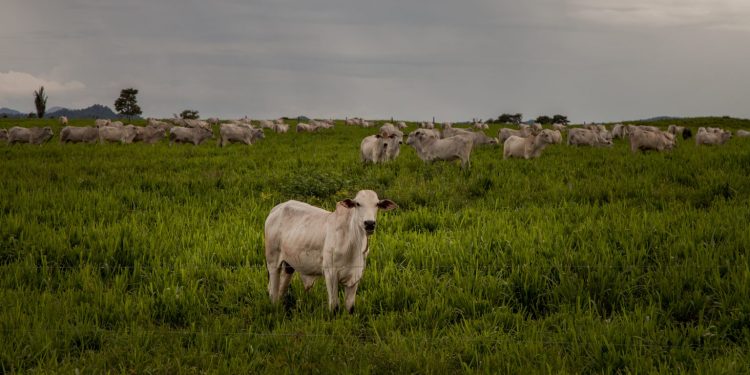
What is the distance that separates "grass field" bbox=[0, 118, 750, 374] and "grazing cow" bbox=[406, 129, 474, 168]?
18.1 ft

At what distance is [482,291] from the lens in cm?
601

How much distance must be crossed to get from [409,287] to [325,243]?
1.57 metres

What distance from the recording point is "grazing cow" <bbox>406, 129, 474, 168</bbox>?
56.5 ft

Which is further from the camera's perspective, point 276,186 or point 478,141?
point 478,141

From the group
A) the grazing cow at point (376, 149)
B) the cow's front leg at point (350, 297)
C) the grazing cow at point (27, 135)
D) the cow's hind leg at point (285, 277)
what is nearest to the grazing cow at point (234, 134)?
the grazing cow at point (27, 135)

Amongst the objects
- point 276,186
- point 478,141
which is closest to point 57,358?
point 276,186

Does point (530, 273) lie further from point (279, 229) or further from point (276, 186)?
point (276, 186)

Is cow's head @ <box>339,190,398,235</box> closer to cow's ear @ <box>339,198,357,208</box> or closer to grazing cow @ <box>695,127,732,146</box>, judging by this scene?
cow's ear @ <box>339,198,357,208</box>

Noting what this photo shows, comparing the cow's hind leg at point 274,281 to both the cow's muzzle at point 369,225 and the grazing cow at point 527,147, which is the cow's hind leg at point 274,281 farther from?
the grazing cow at point 527,147

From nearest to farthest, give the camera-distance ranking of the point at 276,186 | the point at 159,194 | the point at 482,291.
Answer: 1. the point at 482,291
2. the point at 159,194
3. the point at 276,186

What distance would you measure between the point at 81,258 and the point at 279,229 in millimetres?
3230

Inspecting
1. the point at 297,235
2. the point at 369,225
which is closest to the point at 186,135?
the point at 297,235

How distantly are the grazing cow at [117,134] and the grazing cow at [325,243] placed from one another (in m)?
27.4

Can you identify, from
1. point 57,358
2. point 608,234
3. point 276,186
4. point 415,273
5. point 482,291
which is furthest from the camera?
point 276,186
